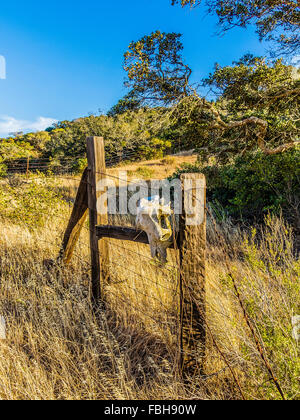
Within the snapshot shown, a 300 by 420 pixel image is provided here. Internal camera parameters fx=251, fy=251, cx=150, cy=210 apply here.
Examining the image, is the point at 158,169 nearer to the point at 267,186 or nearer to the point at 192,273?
the point at 267,186

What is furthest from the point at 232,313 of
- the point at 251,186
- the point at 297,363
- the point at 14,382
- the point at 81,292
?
the point at 251,186

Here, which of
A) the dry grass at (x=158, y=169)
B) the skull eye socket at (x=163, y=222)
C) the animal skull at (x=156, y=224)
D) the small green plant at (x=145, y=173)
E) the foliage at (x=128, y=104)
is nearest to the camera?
the animal skull at (x=156, y=224)

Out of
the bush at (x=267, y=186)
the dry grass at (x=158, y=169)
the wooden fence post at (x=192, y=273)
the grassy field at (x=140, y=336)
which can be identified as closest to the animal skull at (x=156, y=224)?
the wooden fence post at (x=192, y=273)

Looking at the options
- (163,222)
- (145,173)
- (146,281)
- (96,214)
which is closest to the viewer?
(163,222)

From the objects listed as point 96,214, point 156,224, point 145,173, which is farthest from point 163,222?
point 145,173

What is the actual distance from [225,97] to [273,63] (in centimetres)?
150

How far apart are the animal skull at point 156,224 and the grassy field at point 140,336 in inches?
13.6

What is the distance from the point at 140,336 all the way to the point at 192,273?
1.02 meters

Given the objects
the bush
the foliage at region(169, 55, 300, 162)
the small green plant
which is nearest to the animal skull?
the bush

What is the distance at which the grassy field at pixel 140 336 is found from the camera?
4.91 feet

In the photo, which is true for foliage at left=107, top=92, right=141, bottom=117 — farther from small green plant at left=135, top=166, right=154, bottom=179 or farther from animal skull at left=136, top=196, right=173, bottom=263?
animal skull at left=136, top=196, right=173, bottom=263

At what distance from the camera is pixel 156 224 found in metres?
1.72

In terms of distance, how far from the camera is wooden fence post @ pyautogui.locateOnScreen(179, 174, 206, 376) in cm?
146

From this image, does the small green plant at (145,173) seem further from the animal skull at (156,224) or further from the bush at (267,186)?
Answer: the animal skull at (156,224)
